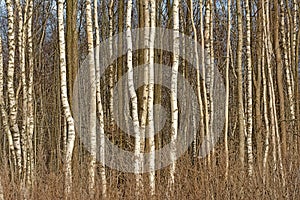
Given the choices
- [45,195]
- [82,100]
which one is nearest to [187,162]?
[45,195]

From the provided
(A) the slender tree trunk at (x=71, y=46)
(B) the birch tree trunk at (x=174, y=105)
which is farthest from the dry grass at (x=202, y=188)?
(A) the slender tree trunk at (x=71, y=46)

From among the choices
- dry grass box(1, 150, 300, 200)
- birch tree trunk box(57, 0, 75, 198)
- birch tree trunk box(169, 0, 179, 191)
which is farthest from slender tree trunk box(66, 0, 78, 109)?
dry grass box(1, 150, 300, 200)

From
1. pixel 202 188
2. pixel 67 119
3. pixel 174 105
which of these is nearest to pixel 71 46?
pixel 67 119

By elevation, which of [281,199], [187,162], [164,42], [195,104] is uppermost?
[164,42]

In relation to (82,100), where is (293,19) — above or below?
above

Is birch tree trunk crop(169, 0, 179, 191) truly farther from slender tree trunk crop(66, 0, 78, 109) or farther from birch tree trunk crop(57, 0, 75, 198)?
slender tree trunk crop(66, 0, 78, 109)

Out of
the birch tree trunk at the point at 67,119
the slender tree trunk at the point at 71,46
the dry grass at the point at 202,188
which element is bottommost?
the dry grass at the point at 202,188

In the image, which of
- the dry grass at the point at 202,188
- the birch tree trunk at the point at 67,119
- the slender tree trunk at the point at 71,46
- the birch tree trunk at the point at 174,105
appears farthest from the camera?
the slender tree trunk at the point at 71,46

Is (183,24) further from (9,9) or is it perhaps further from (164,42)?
(9,9)

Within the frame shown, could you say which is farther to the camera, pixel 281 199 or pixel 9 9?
pixel 9 9

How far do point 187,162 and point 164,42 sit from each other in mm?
6716

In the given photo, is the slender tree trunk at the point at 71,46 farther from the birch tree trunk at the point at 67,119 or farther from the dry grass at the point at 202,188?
the dry grass at the point at 202,188

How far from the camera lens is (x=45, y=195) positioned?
6.82 metres

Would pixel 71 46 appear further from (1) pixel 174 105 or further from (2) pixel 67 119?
(1) pixel 174 105
